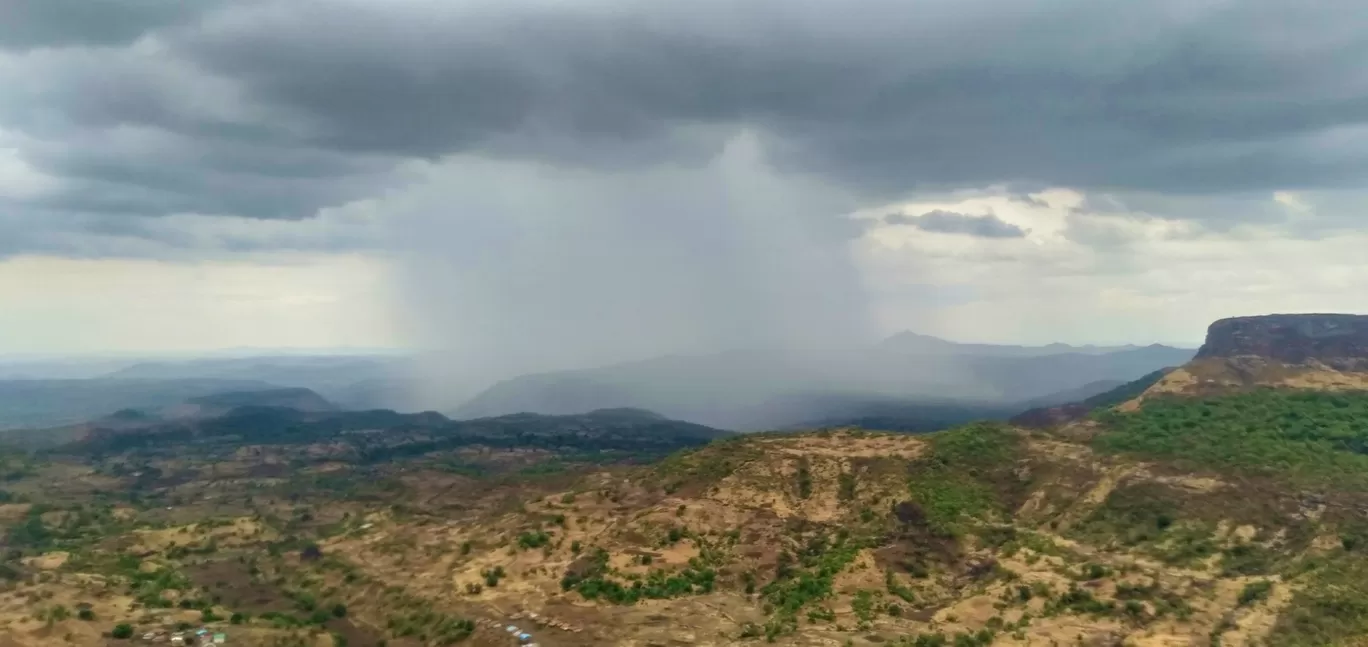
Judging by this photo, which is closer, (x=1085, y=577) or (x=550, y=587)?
(x=1085, y=577)

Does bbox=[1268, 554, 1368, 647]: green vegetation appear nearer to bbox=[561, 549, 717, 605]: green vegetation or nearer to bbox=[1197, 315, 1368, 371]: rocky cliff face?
bbox=[561, 549, 717, 605]: green vegetation

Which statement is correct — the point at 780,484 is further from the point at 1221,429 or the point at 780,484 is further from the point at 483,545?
the point at 1221,429

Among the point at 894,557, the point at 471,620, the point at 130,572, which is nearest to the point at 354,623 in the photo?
the point at 471,620

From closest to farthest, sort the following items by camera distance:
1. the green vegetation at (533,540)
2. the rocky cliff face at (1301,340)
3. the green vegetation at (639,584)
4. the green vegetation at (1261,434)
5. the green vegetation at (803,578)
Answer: the green vegetation at (803,578), the green vegetation at (639,584), the green vegetation at (533,540), the green vegetation at (1261,434), the rocky cliff face at (1301,340)

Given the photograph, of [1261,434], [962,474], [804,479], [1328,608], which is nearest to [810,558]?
[804,479]

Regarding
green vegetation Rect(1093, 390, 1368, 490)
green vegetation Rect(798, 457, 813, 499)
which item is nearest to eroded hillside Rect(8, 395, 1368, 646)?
green vegetation Rect(798, 457, 813, 499)

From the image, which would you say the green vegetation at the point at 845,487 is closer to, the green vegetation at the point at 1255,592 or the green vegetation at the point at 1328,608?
the green vegetation at the point at 1255,592

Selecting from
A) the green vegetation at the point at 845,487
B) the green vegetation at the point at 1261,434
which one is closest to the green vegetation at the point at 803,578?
the green vegetation at the point at 845,487
